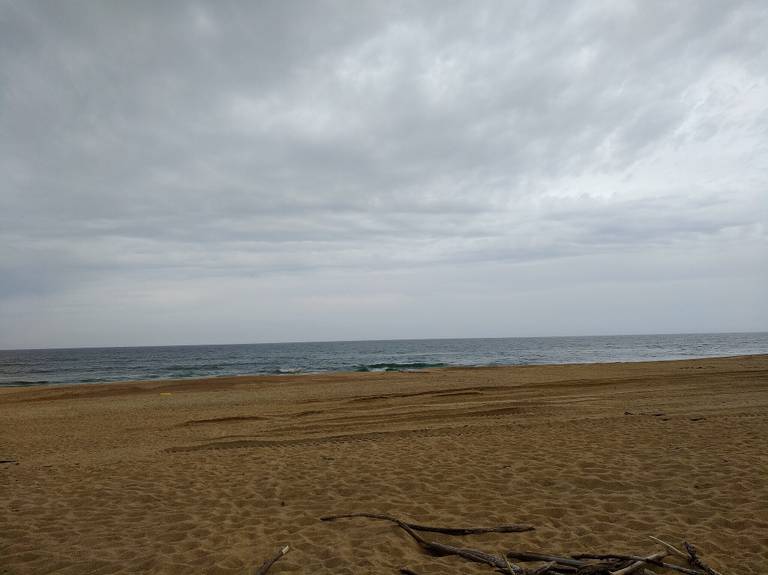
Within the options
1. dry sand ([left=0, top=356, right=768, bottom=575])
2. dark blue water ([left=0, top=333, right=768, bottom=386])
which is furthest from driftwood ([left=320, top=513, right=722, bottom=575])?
dark blue water ([left=0, top=333, right=768, bottom=386])

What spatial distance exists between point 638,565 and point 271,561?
10.1ft

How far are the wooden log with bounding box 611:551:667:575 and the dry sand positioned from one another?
0.40 m

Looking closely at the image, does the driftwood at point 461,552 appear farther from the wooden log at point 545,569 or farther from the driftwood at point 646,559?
the driftwood at point 646,559

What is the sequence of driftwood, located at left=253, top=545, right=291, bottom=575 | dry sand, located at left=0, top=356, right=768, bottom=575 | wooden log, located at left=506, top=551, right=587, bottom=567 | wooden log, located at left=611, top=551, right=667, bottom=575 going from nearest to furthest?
wooden log, located at left=611, top=551, right=667, bottom=575, wooden log, located at left=506, top=551, right=587, bottom=567, driftwood, located at left=253, top=545, right=291, bottom=575, dry sand, located at left=0, top=356, right=768, bottom=575

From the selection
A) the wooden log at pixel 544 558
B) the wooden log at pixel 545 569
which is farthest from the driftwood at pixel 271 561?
the wooden log at pixel 545 569

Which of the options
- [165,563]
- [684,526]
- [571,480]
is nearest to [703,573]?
[684,526]

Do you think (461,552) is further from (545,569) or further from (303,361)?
(303,361)

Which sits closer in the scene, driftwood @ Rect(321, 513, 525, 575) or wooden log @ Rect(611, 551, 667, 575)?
wooden log @ Rect(611, 551, 667, 575)

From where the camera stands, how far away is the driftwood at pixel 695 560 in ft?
12.7

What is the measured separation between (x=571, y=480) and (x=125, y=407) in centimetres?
1675

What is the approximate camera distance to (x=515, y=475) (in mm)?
6949

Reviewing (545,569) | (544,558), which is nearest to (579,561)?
(544,558)

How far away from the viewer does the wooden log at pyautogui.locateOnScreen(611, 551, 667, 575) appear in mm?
3724

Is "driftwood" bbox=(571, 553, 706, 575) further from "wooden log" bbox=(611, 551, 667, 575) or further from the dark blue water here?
the dark blue water
